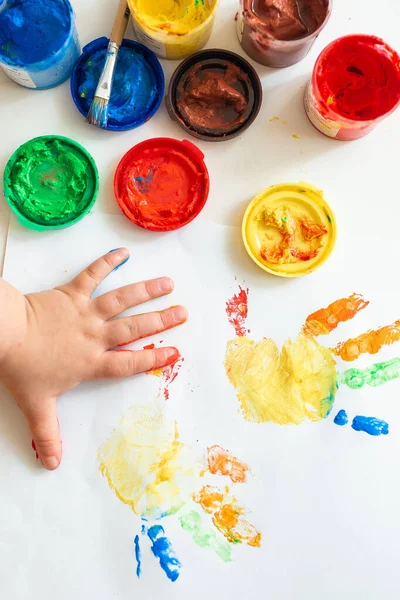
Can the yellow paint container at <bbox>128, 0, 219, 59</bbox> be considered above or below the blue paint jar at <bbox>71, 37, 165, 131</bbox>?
above

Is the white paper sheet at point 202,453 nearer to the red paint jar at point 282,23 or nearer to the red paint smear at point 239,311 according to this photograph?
the red paint smear at point 239,311

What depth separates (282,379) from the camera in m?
1.13

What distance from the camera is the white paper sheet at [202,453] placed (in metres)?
1.09

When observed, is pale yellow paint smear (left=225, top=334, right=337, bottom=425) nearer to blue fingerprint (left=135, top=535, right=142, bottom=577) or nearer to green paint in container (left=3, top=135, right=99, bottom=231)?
blue fingerprint (left=135, top=535, right=142, bottom=577)

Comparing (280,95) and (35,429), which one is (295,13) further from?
(35,429)

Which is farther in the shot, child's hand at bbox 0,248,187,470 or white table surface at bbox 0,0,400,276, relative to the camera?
white table surface at bbox 0,0,400,276

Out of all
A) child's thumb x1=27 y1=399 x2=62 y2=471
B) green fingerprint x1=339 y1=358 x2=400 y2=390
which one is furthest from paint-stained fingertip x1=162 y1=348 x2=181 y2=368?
green fingerprint x1=339 y1=358 x2=400 y2=390

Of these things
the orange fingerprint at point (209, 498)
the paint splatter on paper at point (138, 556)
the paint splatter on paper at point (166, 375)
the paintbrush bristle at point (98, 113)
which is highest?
the paintbrush bristle at point (98, 113)

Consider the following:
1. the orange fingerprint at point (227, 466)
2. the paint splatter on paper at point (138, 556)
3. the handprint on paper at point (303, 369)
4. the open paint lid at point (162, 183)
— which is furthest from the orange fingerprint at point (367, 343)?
the paint splatter on paper at point (138, 556)

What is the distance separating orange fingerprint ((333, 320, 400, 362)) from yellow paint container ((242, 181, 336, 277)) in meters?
0.17

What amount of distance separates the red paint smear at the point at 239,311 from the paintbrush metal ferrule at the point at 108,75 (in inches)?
18.8

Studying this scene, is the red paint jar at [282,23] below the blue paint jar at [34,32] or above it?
above

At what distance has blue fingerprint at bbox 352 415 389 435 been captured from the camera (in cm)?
113

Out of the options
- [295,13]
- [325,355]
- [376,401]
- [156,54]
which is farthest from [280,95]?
[376,401]
